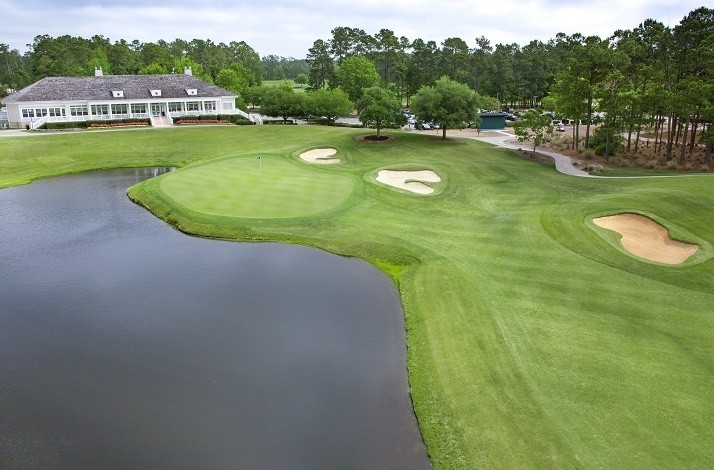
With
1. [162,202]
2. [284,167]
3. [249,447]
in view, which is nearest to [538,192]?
[284,167]

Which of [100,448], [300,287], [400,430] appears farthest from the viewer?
[300,287]

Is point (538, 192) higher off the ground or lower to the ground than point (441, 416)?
higher

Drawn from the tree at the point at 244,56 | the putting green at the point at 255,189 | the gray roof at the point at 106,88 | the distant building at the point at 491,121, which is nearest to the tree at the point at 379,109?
the putting green at the point at 255,189

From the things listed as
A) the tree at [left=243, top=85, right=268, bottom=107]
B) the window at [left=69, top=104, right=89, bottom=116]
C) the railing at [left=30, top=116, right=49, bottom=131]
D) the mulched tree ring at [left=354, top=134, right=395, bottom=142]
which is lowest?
the mulched tree ring at [left=354, top=134, right=395, bottom=142]

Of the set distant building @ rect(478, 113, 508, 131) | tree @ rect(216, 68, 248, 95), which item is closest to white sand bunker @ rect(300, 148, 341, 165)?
distant building @ rect(478, 113, 508, 131)

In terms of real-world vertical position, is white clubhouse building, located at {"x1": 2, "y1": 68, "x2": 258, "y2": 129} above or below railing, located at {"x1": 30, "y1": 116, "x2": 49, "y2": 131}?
above

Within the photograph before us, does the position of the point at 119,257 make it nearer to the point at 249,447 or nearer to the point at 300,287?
the point at 300,287

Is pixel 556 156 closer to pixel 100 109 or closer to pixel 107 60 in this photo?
pixel 100 109

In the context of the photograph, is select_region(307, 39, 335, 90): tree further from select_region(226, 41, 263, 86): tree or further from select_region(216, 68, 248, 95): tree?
select_region(226, 41, 263, 86): tree
